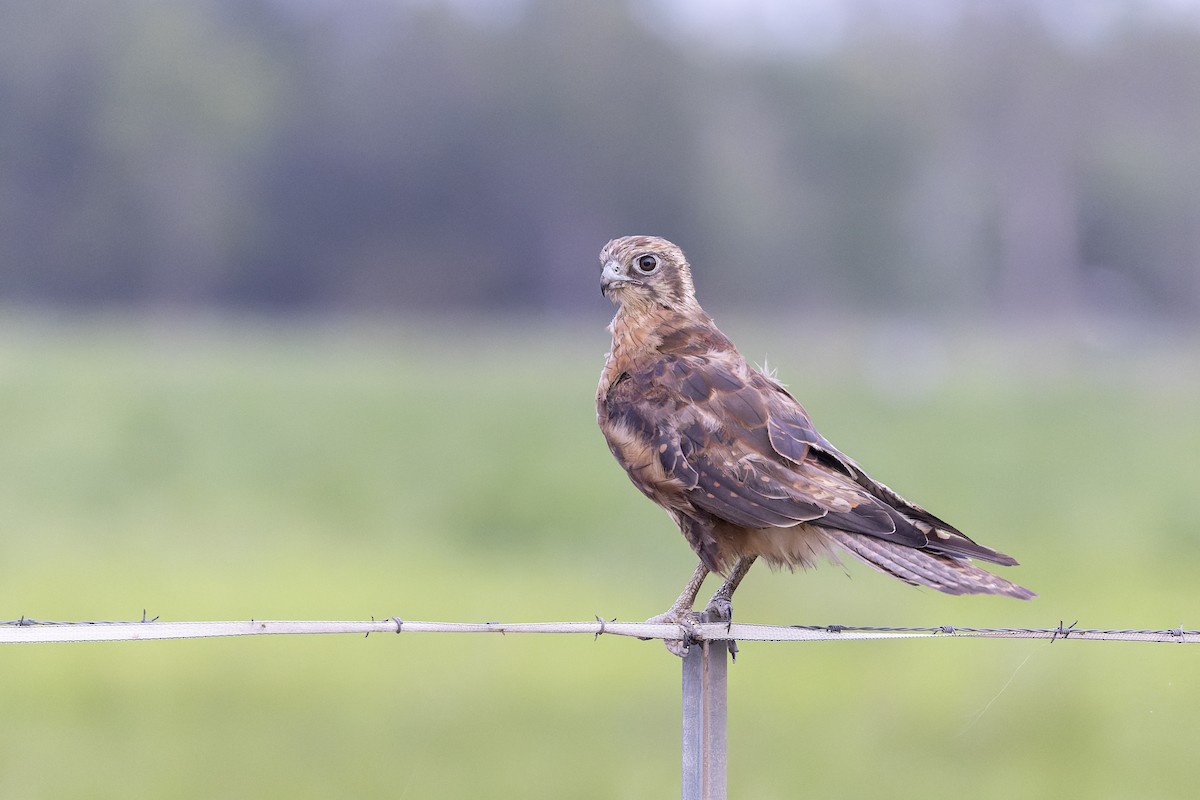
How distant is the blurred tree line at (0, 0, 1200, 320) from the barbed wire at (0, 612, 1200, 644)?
1832 inches

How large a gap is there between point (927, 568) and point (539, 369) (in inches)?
1070

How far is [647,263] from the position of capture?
4840mm

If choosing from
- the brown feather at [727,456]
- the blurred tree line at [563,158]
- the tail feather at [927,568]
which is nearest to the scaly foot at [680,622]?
the brown feather at [727,456]

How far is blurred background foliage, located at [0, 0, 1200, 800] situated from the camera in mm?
9141

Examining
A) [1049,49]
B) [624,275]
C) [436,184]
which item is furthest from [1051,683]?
[1049,49]

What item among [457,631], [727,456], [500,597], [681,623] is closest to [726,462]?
[727,456]

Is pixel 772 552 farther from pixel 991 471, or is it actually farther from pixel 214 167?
pixel 214 167

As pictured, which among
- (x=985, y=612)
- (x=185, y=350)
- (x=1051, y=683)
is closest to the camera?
(x=1051, y=683)

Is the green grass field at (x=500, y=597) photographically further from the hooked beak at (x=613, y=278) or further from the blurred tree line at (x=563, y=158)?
the blurred tree line at (x=563, y=158)

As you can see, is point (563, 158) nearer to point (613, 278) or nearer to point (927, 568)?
point (613, 278)

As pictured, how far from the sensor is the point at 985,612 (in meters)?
12.1

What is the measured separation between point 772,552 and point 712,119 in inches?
2099

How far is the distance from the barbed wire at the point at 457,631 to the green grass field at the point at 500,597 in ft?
9.22

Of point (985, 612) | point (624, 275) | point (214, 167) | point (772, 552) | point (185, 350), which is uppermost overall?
point (214, 167)
